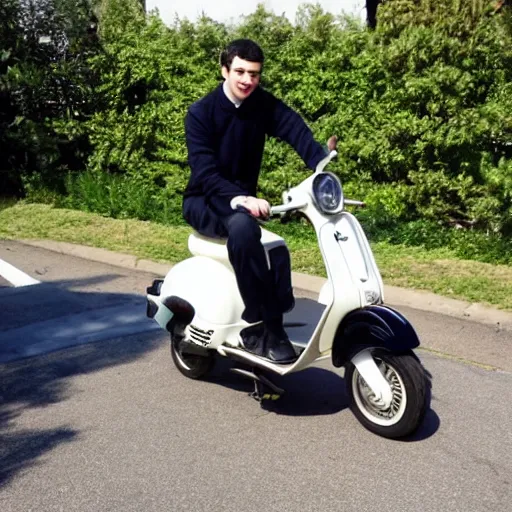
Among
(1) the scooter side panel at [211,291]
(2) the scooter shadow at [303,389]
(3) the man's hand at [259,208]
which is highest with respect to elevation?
(3) the man's hand at [259,208]

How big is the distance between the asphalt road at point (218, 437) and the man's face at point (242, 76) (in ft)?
5.63

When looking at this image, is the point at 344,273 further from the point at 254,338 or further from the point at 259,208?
the point at 254,338

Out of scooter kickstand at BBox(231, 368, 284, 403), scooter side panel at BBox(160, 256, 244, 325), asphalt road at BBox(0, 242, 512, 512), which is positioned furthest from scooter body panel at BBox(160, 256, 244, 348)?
asphalt road at BBox(0, 242, 512, 512)

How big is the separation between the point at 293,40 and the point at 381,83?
1.57 metres

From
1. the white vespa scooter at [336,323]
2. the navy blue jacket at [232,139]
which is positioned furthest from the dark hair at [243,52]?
the white vespa scooter at [336,323]

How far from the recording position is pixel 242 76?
4.78 m

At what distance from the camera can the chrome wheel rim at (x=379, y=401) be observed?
14.0ft

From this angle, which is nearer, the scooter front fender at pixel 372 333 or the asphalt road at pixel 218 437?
the asphalt road at pixel 218 437

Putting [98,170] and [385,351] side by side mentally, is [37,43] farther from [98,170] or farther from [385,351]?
[385,351]

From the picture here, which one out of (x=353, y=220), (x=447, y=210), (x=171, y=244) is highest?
(x=353, y=220)

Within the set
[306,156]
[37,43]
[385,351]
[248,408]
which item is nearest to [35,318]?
[248,408]

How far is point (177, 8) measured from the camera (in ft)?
71.9

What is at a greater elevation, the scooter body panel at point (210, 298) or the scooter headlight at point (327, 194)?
the scooter headlight at point (327, 194)

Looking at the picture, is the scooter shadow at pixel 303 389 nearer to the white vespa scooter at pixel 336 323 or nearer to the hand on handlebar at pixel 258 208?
the white vespa scooter at pixel 336 323
